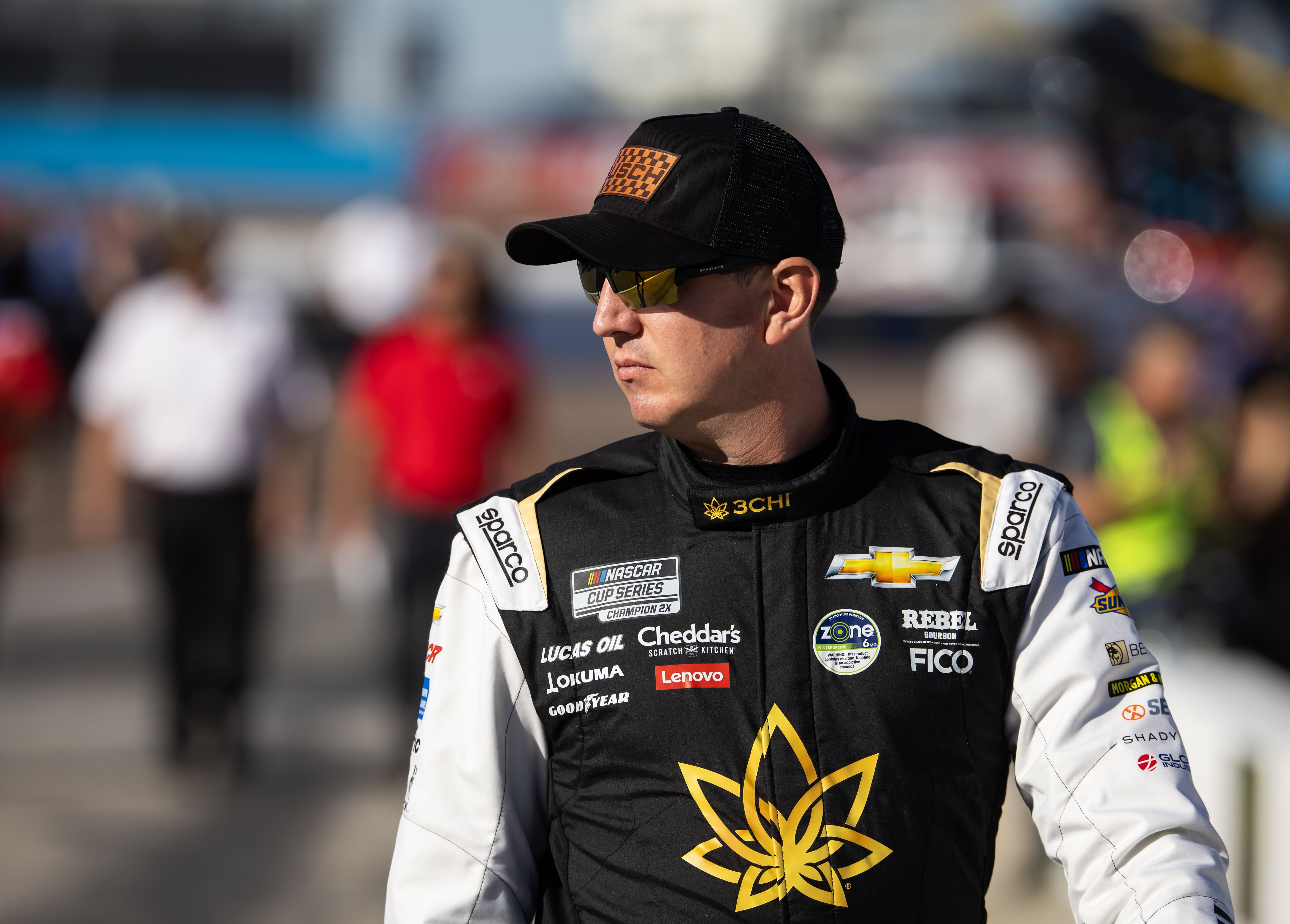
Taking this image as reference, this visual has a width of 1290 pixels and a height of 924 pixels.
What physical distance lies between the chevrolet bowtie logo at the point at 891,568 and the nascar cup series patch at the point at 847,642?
2.0 inches

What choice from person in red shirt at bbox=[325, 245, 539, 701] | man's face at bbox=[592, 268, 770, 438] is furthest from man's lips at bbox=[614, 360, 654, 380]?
person in red shirt at bbox=[325, 245, 539, 701]

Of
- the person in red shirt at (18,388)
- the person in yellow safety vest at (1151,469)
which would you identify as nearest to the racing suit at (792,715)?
the person in yellow safety vest at (1151,469)

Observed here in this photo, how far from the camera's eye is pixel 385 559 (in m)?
6.19

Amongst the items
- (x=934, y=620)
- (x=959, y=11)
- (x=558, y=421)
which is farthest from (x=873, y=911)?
(x=959, y=11)

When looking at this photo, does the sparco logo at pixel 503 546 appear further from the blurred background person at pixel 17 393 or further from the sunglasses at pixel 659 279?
the blurred background person at pixel 17 393

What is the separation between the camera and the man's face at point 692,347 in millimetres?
1914

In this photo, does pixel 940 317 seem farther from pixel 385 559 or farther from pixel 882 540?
pixel 882 540

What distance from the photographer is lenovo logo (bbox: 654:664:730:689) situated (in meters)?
1.88

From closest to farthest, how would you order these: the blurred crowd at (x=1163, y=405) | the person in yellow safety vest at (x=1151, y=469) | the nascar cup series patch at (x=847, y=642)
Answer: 1. the nascar cup series patch at (x=847, y=642)
2. the blurred crowd at (x=1163, y=405)
3. the person in yellow safety vest at (x=1151, y=469)

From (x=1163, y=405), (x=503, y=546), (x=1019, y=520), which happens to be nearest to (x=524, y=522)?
(x=503, y=546)

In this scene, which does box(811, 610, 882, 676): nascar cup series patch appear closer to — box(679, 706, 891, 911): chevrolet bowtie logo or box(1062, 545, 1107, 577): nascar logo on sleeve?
box(679, 706, 891, 911): chevrolet bowtie logo

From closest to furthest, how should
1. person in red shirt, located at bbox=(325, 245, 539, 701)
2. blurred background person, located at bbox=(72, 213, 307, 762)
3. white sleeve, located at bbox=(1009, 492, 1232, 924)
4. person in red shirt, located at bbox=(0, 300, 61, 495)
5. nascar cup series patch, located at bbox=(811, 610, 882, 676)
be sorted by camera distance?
white sleeve, located at bbox=(1009, 492, 1232, 924) < nascar cup series patch, located at bbox=(811, 610, 882, 676) < person in red shirt, located at bbox=(325, 245, 539, 701) < blurred background person, located at bbox=(72, 213, 307, 762) < person in red shirt, located at bbox=(0, 300, 61, 495)

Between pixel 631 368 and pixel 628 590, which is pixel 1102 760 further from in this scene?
pixel 631 368

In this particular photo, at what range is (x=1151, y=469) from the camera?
5812 millimetres
